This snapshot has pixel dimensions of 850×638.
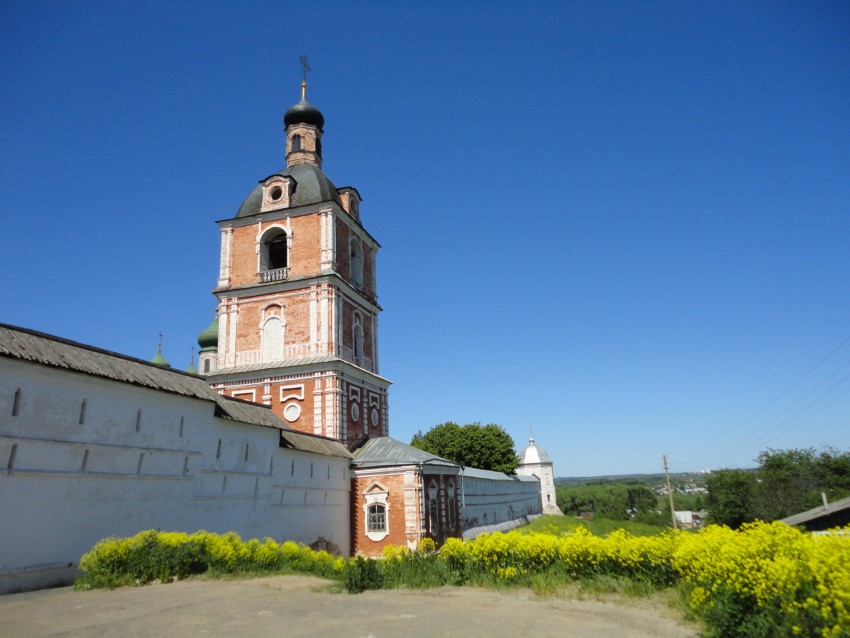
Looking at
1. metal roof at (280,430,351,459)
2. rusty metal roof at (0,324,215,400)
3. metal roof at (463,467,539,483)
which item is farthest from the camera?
metal roof at (463,467,539,483)

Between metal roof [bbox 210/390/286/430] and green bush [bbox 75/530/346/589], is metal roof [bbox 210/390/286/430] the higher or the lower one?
the higher one

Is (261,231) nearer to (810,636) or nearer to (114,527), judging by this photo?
(114,527)

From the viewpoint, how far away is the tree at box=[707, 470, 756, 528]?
46.8 meters

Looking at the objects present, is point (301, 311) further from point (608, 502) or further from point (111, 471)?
point (608, 502)

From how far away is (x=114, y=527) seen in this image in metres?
12.6

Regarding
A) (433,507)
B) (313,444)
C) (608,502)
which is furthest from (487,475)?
(608,502)

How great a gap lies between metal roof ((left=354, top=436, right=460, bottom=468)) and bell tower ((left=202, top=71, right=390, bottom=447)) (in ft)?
2.80

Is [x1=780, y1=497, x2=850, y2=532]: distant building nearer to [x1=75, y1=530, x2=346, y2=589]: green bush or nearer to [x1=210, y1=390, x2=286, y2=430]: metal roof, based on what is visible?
[x1=210, y1=390, x2=286, y2=430]: metal roof

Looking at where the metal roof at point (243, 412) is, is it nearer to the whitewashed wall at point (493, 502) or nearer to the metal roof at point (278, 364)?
the metal roof at point (278, 364)

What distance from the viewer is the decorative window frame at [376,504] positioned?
23266mm

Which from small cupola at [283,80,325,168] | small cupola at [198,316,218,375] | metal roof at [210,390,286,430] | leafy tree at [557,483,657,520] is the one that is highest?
small cupola at [283,80,325,168]

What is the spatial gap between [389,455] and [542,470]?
53.4 metres

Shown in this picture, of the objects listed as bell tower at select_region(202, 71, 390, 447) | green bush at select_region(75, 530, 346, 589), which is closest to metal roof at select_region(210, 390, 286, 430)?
bell tower at select_region(202, 71, 390, 447)

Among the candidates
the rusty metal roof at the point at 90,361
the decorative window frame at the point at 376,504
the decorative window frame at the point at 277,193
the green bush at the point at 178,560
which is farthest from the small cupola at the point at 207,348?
the green bush at the point at 178,560
